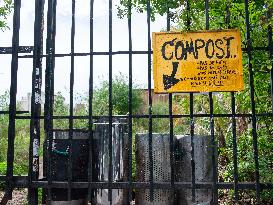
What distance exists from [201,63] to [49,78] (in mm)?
1600

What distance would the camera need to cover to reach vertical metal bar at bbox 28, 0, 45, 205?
3527 mm

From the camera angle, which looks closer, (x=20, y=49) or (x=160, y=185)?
(x=160, y=185)

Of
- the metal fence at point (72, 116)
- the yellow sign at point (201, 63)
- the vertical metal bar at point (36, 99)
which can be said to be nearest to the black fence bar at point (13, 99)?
the metal fence at point (72, 116)

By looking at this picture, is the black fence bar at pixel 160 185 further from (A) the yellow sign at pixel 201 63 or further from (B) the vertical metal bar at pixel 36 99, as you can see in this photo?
(A) the yellow sign at pixel 201 63

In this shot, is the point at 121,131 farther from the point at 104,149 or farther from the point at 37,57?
the point at 37,57

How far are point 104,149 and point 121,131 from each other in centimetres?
27

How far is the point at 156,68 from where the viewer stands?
332cm

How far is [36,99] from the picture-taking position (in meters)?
3.63

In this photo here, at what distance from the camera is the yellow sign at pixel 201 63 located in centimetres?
329

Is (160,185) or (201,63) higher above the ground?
(201,63)

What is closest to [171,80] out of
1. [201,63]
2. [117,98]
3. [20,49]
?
[201,63]

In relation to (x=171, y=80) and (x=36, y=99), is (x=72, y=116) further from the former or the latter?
(x=171, y=80)

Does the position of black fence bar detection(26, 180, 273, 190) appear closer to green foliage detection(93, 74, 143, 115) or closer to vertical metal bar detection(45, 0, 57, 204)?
vertical metal bar detection(45, 0, 57, 204)

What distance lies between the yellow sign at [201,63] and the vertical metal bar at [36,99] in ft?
4.20
